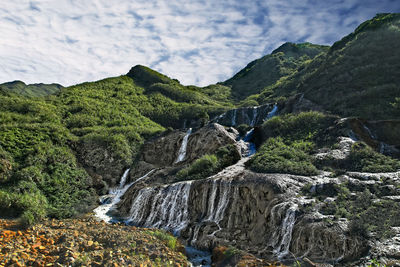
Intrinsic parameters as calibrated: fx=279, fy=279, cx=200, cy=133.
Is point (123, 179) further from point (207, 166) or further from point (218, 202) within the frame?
point (218, 202)

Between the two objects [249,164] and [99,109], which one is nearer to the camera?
[249,164]

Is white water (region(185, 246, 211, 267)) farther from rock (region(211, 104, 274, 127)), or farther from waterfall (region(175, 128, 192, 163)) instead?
rock (region(211, 104, 274, 127))

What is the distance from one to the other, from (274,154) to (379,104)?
1439 centimetres

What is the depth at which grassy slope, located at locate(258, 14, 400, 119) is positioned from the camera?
27.6 meters

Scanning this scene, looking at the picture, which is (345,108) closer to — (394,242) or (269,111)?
(269,111)

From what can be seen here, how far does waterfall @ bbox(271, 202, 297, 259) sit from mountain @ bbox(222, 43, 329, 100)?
6284cm

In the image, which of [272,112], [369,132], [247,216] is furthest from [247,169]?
[272,112]

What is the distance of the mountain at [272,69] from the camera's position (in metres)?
78.2

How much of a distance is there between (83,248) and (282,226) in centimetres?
871

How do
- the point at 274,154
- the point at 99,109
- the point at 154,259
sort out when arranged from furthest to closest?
the point at 99,109, the point at 274,154, the point at 154,259

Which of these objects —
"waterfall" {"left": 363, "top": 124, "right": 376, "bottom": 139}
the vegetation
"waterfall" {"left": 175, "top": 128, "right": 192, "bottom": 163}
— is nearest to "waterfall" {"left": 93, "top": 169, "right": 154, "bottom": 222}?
"waterfall" {"left": 175, "top": 128, "right": 192, "bottom": 163}

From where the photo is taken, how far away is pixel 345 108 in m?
29.2

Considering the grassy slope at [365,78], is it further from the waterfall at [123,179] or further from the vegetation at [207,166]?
the waterfall at [123,179]

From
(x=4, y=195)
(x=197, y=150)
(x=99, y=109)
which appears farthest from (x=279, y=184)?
(x=99, y=109)
